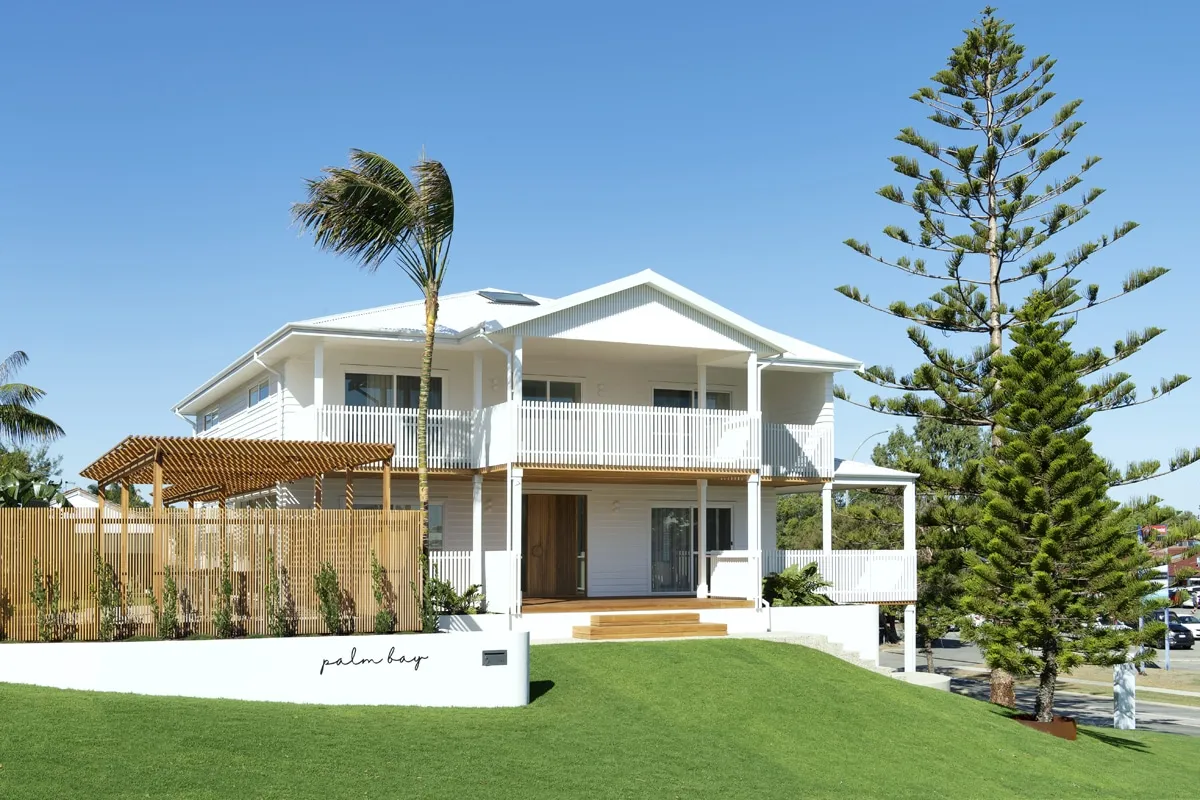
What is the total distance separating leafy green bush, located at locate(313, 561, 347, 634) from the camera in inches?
669

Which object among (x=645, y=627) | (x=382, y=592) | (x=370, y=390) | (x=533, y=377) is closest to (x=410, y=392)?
(x=370, y=390)

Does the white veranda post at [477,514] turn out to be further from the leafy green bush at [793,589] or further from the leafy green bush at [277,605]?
the leafy green bush at [793,589]

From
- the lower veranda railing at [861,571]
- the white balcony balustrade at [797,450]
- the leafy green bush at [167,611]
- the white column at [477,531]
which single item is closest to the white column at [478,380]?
the white column at [477,531]

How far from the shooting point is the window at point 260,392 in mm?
26659

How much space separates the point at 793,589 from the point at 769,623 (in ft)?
6.45

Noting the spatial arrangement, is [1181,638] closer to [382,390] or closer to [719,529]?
[719,529]

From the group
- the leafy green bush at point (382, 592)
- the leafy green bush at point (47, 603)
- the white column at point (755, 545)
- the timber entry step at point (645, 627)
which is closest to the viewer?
the leafy green bush at point (47, 603)

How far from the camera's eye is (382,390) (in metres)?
24.9

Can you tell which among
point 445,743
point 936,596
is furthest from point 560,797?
point 936,596

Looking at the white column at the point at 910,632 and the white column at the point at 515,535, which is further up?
the white column at the point at 515,535

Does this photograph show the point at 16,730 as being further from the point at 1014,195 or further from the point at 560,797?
the point at 1014,195

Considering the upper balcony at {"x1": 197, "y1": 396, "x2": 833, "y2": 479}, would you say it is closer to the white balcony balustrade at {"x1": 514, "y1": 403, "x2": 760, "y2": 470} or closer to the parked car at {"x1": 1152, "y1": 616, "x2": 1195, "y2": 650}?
the white balcony balustrade at {"x1": 514, "y1": 403, "x2": 760, "y2": 470}

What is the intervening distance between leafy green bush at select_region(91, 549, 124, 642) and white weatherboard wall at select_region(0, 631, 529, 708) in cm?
57

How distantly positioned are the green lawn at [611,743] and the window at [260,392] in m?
10.3
